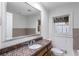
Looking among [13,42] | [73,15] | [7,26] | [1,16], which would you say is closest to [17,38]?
[13,42]

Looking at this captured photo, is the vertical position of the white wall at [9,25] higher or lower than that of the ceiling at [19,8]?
lower

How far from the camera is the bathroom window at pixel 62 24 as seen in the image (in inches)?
81.1

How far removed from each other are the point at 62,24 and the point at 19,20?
2.93 ft

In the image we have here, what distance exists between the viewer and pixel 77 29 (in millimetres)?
2229

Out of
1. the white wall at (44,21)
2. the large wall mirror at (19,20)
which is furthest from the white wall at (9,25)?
the white wall at (44,21)

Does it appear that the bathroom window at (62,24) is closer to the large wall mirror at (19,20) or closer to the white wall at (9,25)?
the large wall mirror at (19,20)

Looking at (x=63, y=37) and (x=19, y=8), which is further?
(x=63, y=37)

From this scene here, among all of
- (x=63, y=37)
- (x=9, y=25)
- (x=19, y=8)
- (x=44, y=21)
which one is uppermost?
(x=19, y=8)

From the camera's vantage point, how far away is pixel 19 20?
68.4 inches

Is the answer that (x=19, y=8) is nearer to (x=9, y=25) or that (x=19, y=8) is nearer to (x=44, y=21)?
(x=9, y=25)

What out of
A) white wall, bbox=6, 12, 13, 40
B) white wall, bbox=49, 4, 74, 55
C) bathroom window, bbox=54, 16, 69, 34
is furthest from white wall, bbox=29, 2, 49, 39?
white wall, bbox=6, 12, 13, 40

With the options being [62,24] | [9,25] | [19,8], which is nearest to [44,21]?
[62,24]

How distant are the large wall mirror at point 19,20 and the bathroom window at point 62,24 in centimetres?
50

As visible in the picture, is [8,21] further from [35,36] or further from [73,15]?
[73,15]
